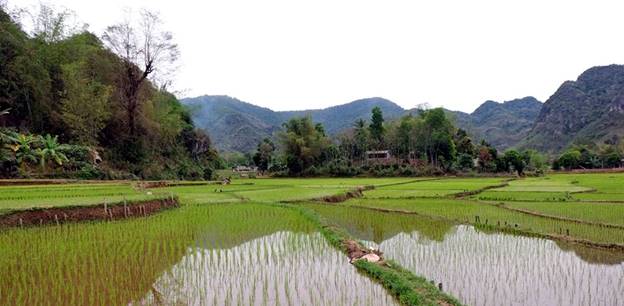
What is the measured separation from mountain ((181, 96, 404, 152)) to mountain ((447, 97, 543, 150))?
28.6m

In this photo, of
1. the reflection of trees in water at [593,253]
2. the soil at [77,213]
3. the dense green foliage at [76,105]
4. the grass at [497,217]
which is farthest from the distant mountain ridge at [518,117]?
the reflection of trees in water at [593,253]

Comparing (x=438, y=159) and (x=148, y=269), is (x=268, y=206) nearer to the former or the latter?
(x=148, y=269)

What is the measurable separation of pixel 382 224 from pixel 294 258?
195 inches

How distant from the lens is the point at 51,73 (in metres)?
27.2

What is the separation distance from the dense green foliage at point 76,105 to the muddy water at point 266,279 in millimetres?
19461

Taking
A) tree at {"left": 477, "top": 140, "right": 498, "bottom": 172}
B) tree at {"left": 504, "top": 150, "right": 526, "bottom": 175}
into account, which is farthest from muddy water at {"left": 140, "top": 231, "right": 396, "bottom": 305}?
tree at {"left": 504, "top": 150, "right": 526, "bottom": 175}

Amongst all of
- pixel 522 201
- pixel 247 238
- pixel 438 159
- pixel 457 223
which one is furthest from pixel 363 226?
pixel 438 159

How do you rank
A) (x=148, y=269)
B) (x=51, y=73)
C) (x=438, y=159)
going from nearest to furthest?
(x=148, y=269) < (x=51, y=73) < (x=438, y=159)

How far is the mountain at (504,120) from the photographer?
120 metres

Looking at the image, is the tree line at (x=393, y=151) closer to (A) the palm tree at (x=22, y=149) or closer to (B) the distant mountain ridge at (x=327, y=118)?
(A) the palm tree at (x=22, y=149)

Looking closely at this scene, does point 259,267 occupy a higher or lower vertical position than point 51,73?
lower

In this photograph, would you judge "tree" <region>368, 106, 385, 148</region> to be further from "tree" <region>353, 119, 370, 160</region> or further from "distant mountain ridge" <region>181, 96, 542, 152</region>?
"distant mountain ridge" <region>181, 96, 542, 152</region>

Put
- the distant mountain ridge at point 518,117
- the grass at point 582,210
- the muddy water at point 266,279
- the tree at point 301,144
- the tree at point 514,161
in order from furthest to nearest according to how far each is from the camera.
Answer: the distant mountain ridge at point 518,117, the tree at point 301,144, the tree at point 514,161, the grass at point 582,210, the muddy water at point 266,279

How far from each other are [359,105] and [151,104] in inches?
4783
